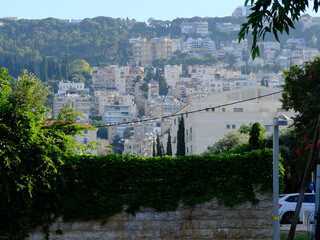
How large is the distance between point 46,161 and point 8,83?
257 cm

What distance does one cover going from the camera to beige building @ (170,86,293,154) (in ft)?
301

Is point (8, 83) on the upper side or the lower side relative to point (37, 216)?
upper

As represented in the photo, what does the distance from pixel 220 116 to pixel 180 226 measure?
79.2m

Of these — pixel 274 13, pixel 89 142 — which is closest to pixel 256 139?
pixel 89 142

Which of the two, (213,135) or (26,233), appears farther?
(213,135)

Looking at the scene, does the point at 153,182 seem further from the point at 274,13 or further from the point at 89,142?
the point at 274,13

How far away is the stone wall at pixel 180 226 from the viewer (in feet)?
54.9

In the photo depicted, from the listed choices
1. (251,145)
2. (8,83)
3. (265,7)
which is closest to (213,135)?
(251,145)

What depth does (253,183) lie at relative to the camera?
16.9 meters

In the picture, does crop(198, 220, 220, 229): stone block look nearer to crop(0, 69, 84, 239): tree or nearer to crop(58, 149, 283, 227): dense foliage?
crop(58, 149, 283, 227): dense foliage

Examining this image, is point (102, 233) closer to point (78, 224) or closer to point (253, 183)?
point (78, 224)

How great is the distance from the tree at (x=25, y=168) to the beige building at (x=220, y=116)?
240ft

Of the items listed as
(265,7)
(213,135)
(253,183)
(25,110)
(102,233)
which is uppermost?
(265,7)

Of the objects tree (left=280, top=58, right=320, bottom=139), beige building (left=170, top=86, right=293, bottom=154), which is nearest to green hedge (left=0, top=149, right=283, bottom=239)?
tree (left=280, top=58, right=320, bottom=139)
